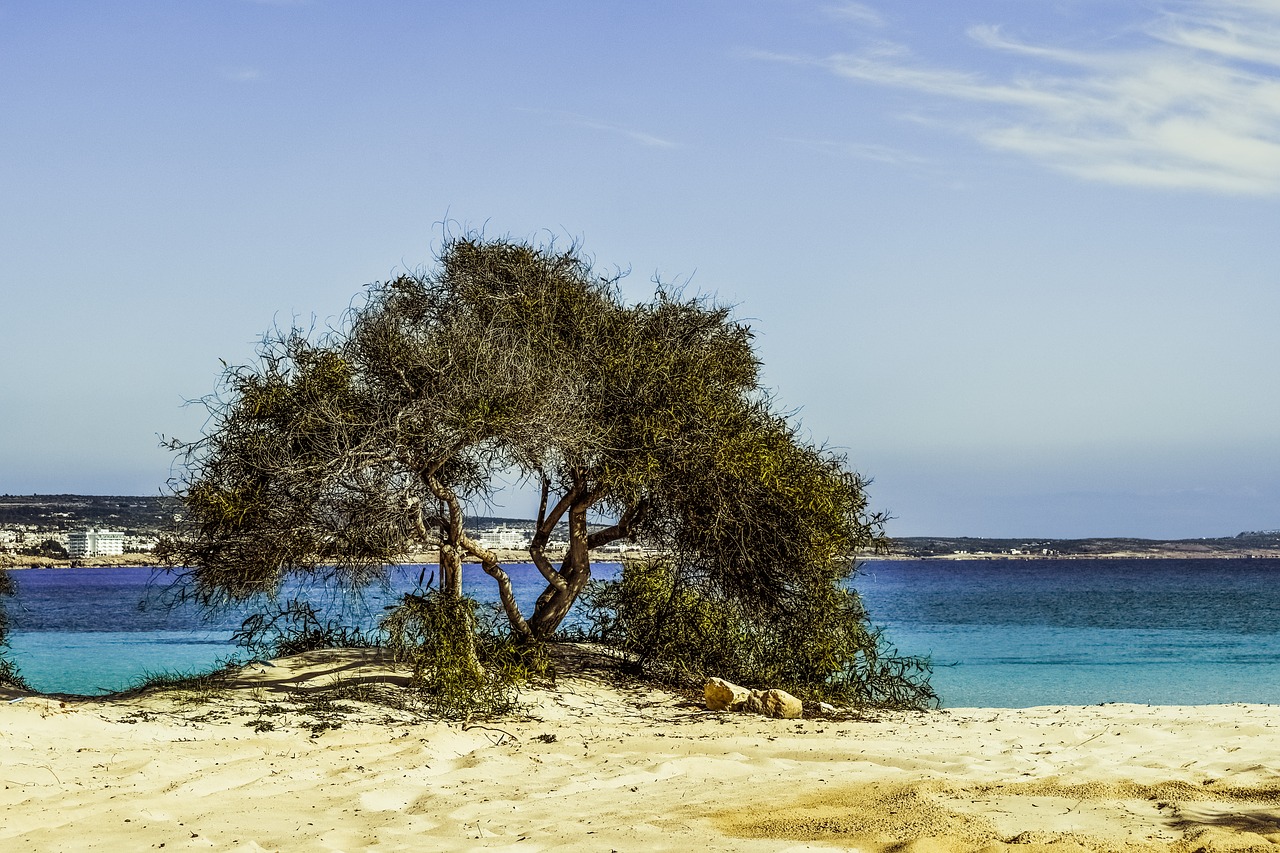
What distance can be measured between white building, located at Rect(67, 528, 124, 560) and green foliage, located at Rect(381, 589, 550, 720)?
102750mm

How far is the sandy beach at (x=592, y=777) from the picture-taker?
8531mm

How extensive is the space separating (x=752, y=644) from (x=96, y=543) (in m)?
106

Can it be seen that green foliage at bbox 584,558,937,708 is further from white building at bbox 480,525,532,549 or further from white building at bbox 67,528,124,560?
white building at bbox 67,528,124,560

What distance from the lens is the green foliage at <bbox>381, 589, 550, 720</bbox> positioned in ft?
44.6

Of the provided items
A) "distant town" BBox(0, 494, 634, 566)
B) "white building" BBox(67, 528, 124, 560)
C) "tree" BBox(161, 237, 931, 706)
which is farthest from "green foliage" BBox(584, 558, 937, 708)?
"white building" BBox(67, 528, 124, 560)

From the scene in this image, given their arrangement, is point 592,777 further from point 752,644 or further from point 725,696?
point 752,644

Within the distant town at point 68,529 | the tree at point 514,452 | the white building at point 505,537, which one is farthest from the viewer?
the distant town at point 68,529

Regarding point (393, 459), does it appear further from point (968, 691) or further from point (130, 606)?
point (130, 606)

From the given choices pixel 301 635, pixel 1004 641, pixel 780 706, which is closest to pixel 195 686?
pixel 301 635

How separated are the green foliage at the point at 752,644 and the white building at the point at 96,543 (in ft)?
330

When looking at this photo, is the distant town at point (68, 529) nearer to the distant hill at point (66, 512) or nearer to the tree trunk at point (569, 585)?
the distant hill at point (66, 512)

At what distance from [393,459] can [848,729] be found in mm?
→ 6011

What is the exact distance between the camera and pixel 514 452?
14.0m

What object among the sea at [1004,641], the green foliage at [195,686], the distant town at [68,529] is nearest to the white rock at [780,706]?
the sea at [1004,641]
